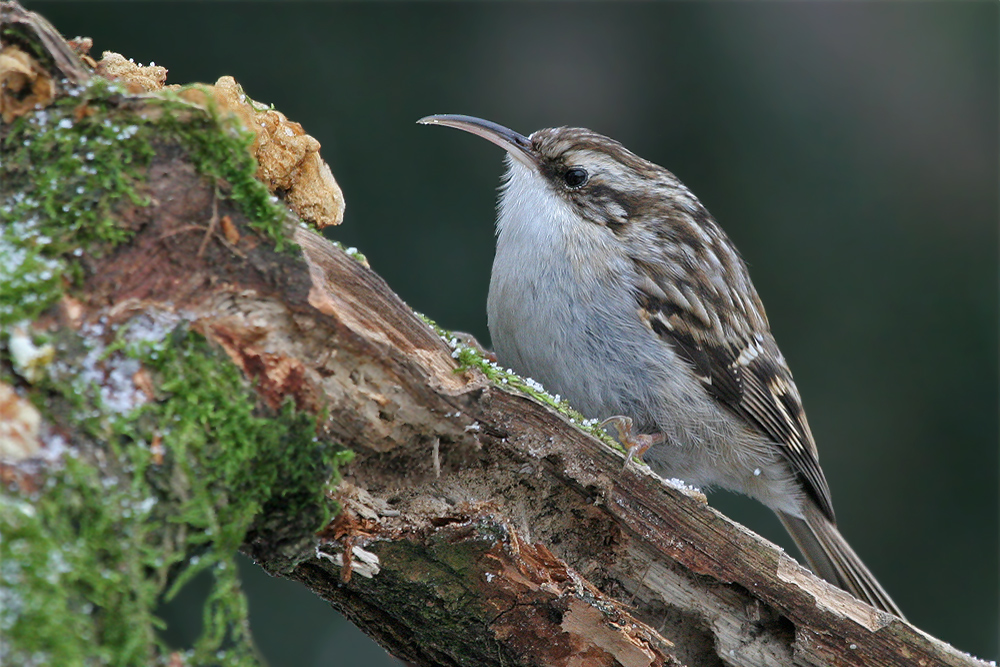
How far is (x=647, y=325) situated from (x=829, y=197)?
2899 millimetres

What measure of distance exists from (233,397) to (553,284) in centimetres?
134

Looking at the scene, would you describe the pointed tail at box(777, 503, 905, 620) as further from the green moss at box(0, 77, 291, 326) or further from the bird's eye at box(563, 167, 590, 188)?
the green moss at box(0, 77, 291, 326)

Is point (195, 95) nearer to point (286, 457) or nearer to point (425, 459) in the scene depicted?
point (286, 457)

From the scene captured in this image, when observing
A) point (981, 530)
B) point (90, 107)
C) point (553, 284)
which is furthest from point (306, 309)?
point (981, 530)

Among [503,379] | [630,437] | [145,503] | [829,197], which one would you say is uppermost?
[829,197]

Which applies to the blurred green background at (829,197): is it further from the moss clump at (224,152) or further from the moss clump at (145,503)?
the moss clump at (145,503)

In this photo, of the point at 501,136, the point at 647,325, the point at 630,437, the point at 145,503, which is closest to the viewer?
the point at 145,503

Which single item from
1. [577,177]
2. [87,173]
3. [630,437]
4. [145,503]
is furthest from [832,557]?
[87,173]

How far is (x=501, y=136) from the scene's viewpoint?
3010mm

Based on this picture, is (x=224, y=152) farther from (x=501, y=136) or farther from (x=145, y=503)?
(x=501, y=136)

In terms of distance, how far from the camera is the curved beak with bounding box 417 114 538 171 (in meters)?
2.95

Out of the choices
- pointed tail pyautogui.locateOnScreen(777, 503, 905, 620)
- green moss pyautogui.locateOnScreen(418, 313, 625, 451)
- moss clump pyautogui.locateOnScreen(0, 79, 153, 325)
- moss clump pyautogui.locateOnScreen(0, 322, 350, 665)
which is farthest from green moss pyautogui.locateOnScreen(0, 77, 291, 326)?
pointed tail pyautogui.locateOnScreen(777, 503, 905, 620)

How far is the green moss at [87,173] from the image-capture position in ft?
4.62

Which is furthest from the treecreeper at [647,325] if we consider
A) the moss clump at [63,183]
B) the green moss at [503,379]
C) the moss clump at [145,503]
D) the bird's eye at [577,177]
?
the moss clump at [63,183]
